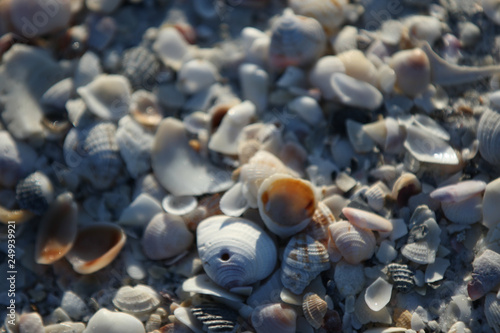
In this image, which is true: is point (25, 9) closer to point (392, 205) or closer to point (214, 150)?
point (214, 150)

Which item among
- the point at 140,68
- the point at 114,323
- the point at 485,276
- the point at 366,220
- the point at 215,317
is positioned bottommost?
the point at 114,323

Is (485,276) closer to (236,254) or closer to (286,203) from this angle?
(286,203)

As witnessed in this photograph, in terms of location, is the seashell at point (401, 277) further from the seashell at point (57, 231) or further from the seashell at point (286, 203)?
the seashell at point (57, 231)

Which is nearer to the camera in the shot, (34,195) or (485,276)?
(485,276)

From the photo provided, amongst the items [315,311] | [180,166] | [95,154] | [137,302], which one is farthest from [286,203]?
[95,154]

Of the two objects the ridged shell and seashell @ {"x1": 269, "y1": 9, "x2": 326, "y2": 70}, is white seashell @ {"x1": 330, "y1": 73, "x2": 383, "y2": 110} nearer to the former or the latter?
seashell @ {"x1": 269, "y1": 9, "x2": 326, "y2": 70}

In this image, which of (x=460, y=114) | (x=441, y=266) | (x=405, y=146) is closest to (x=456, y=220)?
(x=441, y=266)

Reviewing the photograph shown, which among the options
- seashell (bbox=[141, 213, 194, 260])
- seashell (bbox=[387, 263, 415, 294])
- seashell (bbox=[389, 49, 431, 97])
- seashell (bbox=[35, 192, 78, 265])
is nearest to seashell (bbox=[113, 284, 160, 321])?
seashell (bbox=[141, 213, 194, 260])
